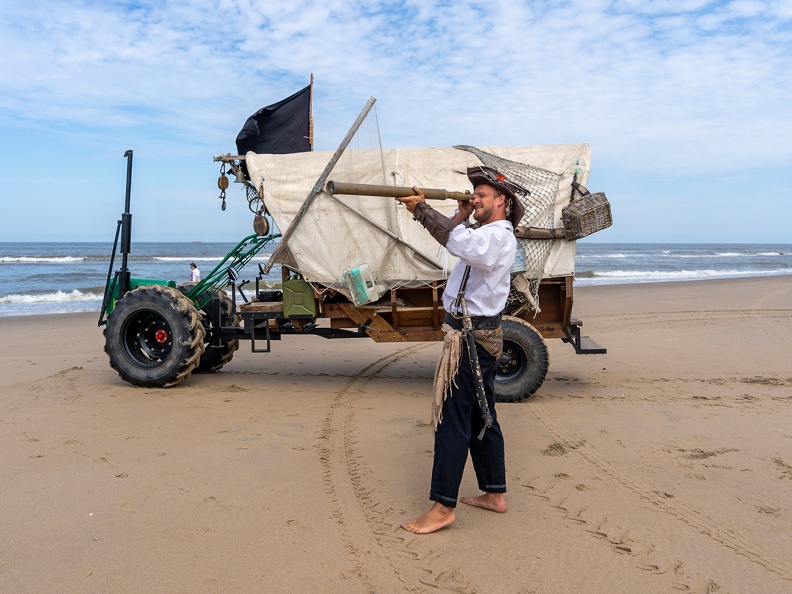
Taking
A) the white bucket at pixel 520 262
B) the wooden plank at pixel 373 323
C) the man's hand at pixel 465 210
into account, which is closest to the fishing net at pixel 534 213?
the white bucket at pixel 520 262

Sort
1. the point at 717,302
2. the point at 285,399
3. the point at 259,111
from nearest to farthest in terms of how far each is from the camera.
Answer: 1. the point at 285,399
2. the point at 259,111
3. the point at 717,302

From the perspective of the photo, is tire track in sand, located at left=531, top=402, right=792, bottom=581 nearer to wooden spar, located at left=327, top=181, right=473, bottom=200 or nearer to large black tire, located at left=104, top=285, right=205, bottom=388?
wooden spar, located at left=327, top=181, right=473, bottom=200

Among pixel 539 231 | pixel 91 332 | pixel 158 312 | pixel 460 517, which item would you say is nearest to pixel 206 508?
pixel 460 517

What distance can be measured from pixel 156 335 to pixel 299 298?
1.86 meters

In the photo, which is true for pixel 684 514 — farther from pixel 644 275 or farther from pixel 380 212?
pixel 644 275

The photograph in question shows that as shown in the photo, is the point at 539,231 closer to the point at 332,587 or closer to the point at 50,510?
the point at 332,587

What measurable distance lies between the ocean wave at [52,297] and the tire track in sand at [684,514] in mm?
17587

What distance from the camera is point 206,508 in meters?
3.88

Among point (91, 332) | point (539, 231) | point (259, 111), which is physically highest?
point (259, 111)

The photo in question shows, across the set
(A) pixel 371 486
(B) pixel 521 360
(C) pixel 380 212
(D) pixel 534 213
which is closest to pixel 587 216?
(D) pixel 534 213

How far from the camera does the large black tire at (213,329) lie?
7.49 m

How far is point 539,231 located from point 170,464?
399cm

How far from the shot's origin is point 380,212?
6613 mm

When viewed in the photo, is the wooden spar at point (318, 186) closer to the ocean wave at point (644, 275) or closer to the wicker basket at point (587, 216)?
the wicker basket at point (587, 216)
